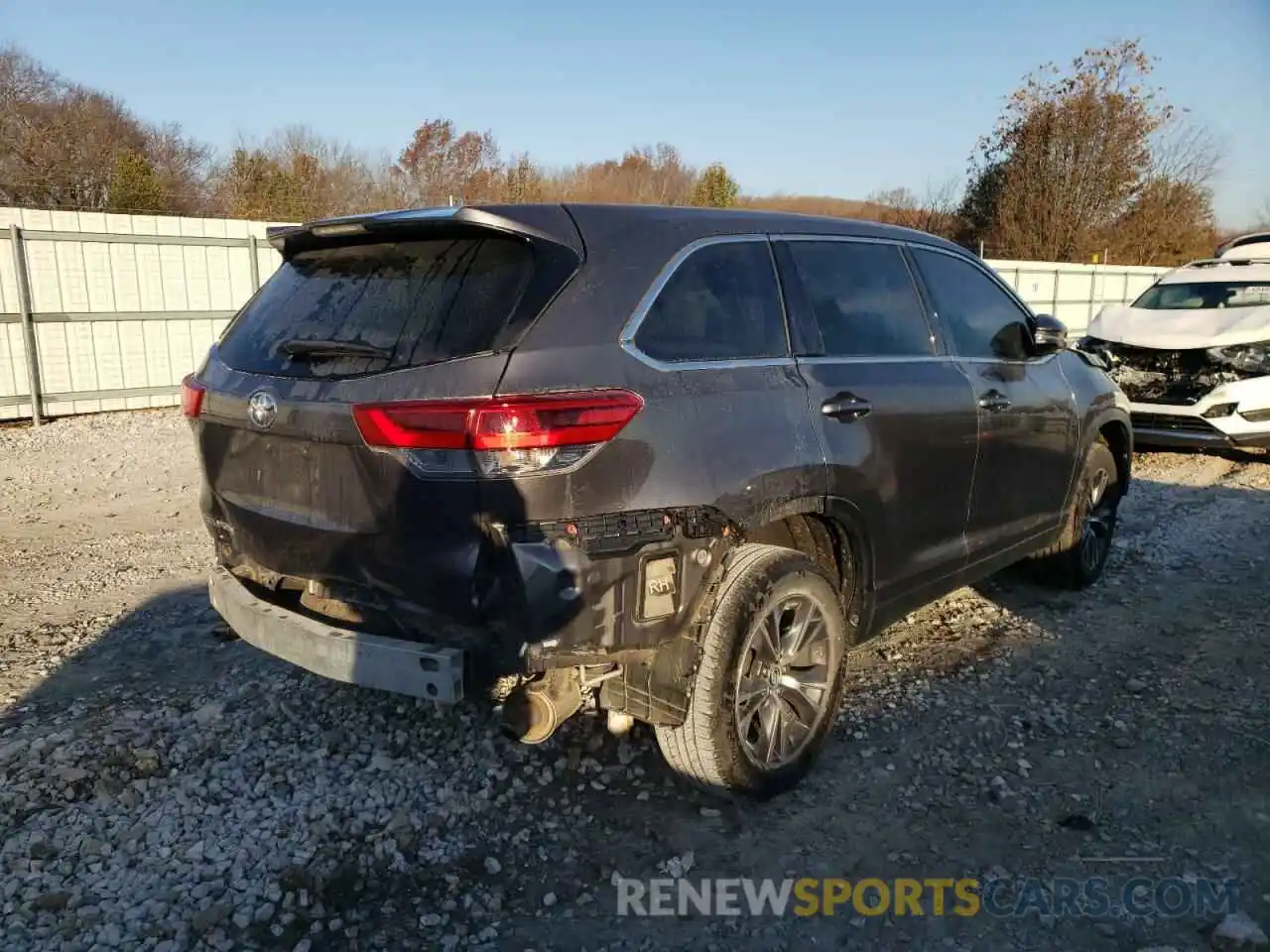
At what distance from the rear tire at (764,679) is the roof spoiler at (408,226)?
1.20m

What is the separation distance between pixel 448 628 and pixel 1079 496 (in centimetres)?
382

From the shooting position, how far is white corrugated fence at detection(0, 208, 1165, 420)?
33.0ft

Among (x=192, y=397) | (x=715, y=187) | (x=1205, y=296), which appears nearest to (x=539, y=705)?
(x=192, y=397)

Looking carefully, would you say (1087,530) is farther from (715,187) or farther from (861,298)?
(715,187)

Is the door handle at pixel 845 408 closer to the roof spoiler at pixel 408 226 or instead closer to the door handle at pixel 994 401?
the door handle at pixel 994 401

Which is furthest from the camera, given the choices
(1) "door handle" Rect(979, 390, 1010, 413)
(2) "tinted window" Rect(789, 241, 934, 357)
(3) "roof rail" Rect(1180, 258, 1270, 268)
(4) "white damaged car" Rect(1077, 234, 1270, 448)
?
(3) "roof rail" Rect(1180, 258, 1270, 268)

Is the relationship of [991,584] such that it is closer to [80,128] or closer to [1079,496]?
[1079,496]

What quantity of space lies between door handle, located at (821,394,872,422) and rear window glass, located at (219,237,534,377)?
3.79 ft

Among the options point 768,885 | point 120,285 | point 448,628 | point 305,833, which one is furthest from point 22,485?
point 768,885

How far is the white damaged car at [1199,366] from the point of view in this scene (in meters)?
7.98

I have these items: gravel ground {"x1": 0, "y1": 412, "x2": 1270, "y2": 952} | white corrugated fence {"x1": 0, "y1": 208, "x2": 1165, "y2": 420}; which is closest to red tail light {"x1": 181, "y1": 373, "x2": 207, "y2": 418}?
gravel ground {"x1": 0, "y1": 412, "x2": 1270, "y2": 952}

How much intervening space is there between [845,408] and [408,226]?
155 centimetres

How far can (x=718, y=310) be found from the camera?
304 cm

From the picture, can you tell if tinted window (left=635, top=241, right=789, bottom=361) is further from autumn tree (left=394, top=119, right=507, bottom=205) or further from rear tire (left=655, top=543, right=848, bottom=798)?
autumn tree (left=394, top=119, right=507, bottom=205)
